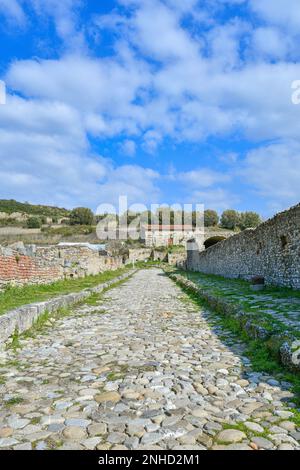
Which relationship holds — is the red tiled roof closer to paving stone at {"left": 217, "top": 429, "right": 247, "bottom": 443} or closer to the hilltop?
the hilltop

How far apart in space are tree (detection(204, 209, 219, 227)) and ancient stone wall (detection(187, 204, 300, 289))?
226 ft

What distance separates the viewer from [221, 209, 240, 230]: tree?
274ft

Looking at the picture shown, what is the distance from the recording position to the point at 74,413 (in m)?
3.14

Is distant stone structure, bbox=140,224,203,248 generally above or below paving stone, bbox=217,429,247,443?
above

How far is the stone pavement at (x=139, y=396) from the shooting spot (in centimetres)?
268

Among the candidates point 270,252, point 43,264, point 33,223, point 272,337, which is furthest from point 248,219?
point 272,337

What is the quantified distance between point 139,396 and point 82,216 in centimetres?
8011

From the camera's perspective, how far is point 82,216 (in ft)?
270

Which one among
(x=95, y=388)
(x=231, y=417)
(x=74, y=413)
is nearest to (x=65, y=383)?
(x=95, y=388)

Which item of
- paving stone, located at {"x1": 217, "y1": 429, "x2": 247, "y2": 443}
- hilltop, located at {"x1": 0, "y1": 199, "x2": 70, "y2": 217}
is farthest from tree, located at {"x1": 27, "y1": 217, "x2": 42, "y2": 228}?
paving stone, located at {"x1": 217, "y1": 429, "x2": 247, "y2": 443}

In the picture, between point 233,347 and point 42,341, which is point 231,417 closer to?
point 233,347

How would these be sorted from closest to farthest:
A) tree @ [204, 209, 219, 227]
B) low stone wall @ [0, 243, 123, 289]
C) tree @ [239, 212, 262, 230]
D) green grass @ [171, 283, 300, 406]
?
1. green grass @ [171, 283, 300, 406]
2. low stone wall @ [0, 243, 123, 289]
3. tree @ [239, 212, 262, 230]
4. tree @ [204, 209, 219, 227]

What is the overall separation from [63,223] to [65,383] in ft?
250

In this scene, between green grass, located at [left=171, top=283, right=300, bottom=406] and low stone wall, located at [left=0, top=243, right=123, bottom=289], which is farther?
low stone wall, located at [left=0, top=243, right=123, bottom=289]
